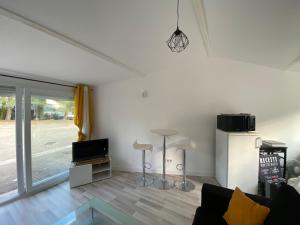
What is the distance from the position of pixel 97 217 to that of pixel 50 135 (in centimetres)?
218

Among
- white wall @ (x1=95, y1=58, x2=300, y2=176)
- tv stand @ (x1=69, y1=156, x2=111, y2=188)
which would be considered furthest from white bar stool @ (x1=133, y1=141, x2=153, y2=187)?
tv stand @ (x1=69, y1=156, x2=111, y2=188)

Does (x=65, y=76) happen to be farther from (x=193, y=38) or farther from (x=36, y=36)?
(x=193, y=38)

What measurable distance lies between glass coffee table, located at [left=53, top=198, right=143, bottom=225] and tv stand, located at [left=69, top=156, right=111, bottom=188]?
3.90 feet

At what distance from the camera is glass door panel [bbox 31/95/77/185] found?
3.02m

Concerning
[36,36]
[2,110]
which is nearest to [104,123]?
[2,110]

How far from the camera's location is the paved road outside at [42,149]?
8.64ft

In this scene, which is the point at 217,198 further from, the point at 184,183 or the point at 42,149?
the point at 42,149

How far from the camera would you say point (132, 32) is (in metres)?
1.97

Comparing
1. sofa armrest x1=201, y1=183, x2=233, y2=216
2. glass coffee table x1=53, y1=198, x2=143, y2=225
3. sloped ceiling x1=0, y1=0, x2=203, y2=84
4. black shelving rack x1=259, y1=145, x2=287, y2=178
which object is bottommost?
glass coffee table x1=53, y1=198, x2=143, y2=225

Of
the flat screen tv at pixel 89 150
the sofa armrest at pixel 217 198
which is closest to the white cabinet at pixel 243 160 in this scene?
the sofa armrest at pixel 217 198

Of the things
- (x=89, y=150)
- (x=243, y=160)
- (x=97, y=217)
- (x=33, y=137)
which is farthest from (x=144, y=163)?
(x=33, y=137)

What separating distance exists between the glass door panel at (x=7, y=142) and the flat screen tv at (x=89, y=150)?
963 mm

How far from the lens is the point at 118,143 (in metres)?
3.92

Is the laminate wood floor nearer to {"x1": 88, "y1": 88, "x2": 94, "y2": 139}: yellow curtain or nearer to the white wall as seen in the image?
the white wall
